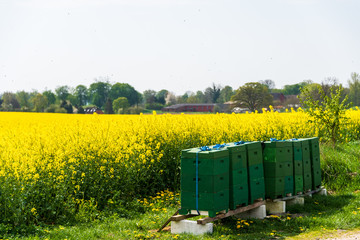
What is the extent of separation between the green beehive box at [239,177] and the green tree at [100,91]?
109104 millimetres

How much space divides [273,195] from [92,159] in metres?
4.09

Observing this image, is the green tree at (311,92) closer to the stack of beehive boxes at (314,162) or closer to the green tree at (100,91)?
the stack of beehive boxes at (314,162)

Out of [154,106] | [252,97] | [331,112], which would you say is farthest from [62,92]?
[331,112]

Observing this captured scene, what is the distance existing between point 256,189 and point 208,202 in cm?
145

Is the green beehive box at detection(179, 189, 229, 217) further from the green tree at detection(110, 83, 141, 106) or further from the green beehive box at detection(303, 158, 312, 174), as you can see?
the green tree at detection(110, 83, 141, 106)

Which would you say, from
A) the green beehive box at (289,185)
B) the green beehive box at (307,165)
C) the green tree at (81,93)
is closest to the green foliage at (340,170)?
the green beehive box at (307,165)

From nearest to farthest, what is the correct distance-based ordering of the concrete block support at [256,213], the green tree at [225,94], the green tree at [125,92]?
the concrete block support at [256,213], the green tree at [125,92], the green tree at [225,94]

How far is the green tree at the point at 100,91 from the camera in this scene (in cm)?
11552

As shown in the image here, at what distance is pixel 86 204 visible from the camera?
880 centimetres

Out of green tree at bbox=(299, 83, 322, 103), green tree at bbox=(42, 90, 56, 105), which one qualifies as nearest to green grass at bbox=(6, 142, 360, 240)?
green tree at bbox=(299, 83, 322, 103)

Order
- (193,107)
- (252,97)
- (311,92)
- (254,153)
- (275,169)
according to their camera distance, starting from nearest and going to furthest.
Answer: (254,153) < (275,169) < (311,92) < (252,97) < (193,107)

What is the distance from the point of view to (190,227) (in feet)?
24.3

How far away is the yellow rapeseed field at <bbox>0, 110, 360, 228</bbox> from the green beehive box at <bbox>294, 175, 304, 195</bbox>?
306cm

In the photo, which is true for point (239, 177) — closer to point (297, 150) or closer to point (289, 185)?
point (289, 185)
